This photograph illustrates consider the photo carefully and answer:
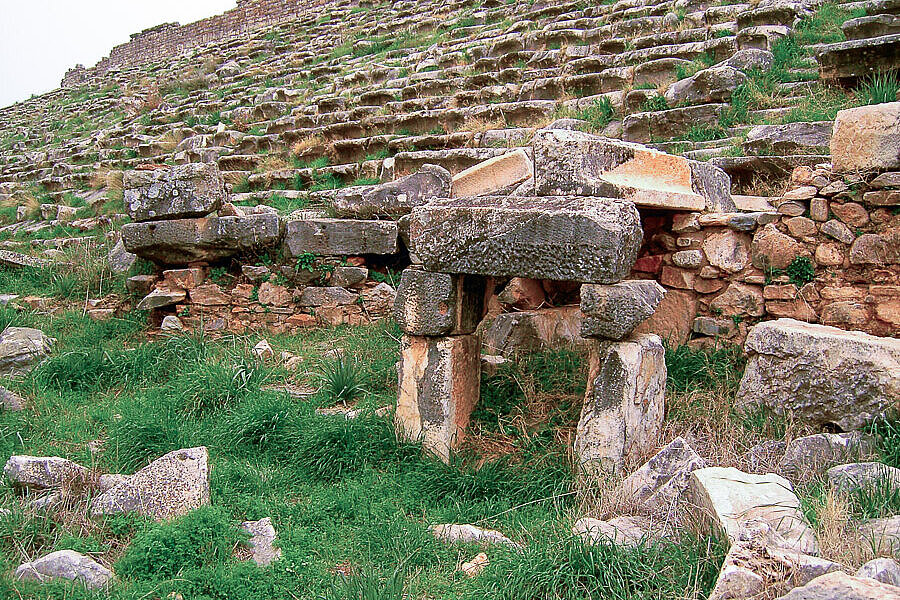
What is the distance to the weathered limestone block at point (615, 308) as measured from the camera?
11.9 ft

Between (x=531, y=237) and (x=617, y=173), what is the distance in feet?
2.82

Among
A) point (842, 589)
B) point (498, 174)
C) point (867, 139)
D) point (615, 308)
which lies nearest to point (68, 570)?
point (615, 308)

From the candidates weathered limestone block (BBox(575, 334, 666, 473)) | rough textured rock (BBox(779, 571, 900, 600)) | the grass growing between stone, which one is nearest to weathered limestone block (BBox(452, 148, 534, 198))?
the grass growing between stone

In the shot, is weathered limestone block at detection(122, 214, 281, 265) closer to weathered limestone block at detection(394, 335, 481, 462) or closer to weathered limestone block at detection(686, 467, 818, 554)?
weathered limestone block at detection(394, 335, 481, 462)

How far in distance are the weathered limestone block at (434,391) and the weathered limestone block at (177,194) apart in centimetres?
332

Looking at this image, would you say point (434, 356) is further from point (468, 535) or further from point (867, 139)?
point (867, 139)

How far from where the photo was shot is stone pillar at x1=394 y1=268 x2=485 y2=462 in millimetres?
4184

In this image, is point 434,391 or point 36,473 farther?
point 434,391

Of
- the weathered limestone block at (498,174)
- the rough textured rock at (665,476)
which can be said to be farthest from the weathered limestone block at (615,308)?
the weathered limestone block at (498,174)

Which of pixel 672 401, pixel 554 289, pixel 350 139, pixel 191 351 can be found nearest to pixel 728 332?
pixel 672 401

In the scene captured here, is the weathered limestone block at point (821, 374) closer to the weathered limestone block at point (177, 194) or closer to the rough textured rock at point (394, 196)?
the rough textured rock at point (394, 196)

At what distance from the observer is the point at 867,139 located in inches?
161

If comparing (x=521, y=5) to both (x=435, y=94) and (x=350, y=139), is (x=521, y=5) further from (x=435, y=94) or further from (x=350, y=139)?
(x=350, y=139)

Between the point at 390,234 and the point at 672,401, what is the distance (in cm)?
328
